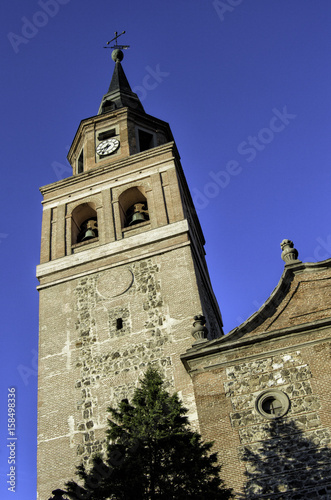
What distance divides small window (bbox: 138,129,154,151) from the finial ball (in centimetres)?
986

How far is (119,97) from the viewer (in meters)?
30.1

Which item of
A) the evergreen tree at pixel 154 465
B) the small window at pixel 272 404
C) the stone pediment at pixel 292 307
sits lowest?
the evergreen tree at pixel 154 465

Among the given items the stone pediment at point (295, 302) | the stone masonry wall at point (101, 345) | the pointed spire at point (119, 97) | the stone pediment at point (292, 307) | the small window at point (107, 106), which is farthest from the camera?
the pointed spire at point (119, 97)

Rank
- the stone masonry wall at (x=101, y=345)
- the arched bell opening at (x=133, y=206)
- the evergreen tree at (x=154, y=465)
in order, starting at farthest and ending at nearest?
the arched bell opening at (x=133, y=206)
the stone masonry wall at (x=101, y=345)
the evergreen tree at (x=154, y=465)

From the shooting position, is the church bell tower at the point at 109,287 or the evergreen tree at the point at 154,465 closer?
the evergreen tree at the point at 154,465

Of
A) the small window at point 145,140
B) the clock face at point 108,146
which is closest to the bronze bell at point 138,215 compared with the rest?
the clock face at point 108,146

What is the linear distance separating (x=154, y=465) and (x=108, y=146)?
54.8 ft

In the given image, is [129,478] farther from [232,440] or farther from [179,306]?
[179,306]

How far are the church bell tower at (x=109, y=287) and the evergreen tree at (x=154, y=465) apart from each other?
416 cm

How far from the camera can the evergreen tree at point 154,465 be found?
1140cm

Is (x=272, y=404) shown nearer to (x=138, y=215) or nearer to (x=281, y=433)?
(x=281, y=433)

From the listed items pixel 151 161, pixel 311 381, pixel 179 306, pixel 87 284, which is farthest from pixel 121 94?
pixel 311 381

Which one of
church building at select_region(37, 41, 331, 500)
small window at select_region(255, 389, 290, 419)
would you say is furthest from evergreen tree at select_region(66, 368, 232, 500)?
small window at select_region(255, 389, 290, 419)

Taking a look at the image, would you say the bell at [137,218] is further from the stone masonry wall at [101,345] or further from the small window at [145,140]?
the small window at [145,140]
